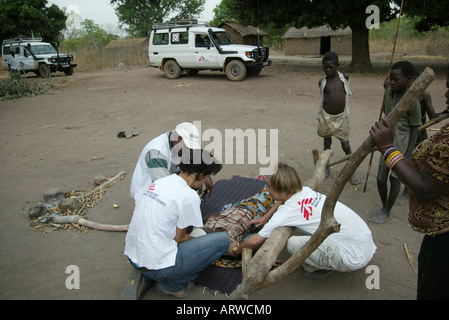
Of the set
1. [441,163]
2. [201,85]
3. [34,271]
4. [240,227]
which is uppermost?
[201,85]

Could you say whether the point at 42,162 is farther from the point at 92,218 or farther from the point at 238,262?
the point at 238,262

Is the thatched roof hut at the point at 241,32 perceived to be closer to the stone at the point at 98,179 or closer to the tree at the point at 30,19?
the tree at the point at 30,19

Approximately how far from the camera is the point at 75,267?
111 inches

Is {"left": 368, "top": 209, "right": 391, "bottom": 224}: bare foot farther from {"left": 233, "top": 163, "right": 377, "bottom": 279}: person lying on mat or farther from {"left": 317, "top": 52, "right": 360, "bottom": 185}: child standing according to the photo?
{"left": 233, "top": 163, "right": 377, "bottom": 279}: person lying on mat

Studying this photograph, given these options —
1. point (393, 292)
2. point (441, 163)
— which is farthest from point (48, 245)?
point (441, 163)

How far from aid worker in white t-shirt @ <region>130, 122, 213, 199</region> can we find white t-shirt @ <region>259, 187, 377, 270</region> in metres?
1.02

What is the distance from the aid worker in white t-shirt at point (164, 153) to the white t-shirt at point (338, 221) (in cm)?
102

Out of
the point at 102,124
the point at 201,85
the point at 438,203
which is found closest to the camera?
the point at 438,203

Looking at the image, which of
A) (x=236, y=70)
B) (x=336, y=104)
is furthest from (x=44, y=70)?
(x=336, y=104)

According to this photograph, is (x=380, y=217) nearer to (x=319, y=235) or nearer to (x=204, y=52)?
(x=319, y=235)

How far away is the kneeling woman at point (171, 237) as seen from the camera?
221cm

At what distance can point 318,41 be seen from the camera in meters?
27.0

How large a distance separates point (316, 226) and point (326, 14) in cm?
1290
